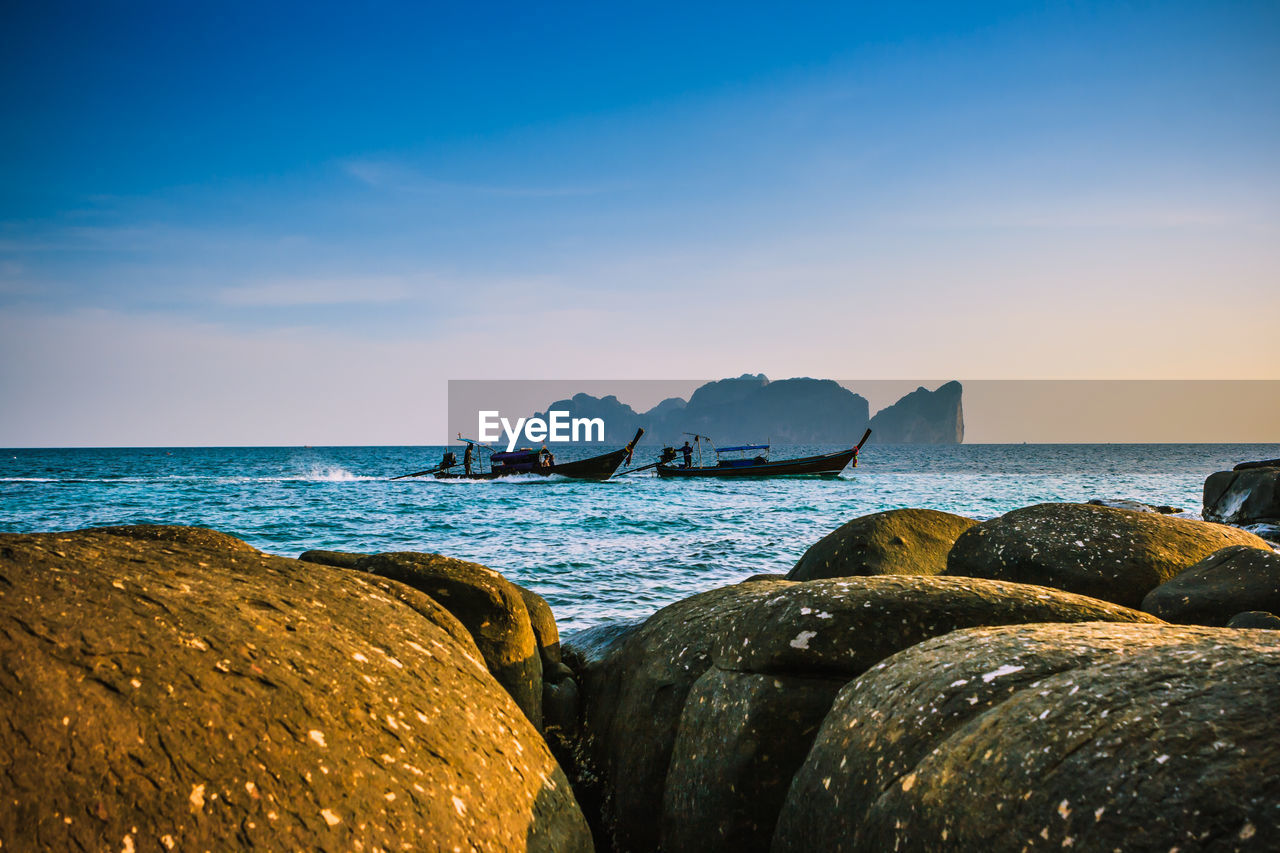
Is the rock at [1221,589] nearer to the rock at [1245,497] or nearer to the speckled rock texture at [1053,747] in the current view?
the speckled rock texture at [1053,747]

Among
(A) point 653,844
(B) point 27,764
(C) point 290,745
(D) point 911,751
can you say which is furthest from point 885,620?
(B) point 27,764

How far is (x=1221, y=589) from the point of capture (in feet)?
16.3

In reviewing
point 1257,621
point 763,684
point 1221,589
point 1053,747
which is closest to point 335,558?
point 763,684

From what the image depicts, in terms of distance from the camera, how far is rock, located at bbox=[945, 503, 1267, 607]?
5766mm

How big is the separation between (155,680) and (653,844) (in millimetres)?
2640

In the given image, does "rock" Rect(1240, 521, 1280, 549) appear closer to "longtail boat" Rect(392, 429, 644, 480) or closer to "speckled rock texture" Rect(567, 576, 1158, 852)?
"speckled rock texture" Rect(567, 576, 1158, 852)

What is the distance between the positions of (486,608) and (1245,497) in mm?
23689

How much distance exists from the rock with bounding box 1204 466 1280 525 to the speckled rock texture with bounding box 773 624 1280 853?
22.4 meters

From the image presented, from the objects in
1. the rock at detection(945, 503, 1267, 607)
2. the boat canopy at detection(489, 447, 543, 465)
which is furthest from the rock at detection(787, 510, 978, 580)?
the boat canopy at detection(489, 447, 543, 465)

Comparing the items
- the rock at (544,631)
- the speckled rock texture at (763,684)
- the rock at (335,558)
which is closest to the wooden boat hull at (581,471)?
the rock at (544,631)

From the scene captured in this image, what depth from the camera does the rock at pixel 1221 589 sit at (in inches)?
192

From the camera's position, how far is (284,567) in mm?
3393

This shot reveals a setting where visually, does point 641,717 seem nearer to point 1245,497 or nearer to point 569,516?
point 569,516

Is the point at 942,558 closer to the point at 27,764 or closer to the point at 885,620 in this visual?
the point at 885,620
